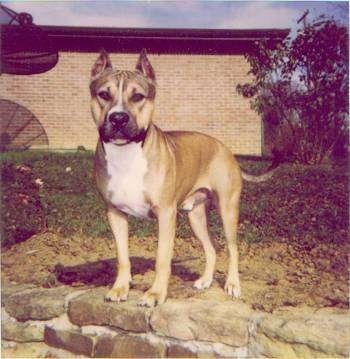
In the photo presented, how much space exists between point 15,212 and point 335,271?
3.87 metres

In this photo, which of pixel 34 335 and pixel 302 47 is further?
pixel 302 47

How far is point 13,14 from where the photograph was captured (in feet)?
16.5

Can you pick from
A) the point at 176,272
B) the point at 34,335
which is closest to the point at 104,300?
the point at 34,335

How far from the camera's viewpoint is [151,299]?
12.6 feet

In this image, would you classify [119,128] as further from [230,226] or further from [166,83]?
[166,83]

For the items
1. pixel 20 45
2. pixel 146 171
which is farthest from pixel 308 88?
pixel 146 171

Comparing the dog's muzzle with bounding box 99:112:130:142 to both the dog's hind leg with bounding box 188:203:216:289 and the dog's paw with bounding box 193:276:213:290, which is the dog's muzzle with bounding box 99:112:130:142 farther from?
the dog's paw with bounding box 193:276:213:290

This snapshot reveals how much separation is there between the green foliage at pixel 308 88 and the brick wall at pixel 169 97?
76.6 inches

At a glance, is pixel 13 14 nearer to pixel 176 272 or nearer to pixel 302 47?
pixel 176 272

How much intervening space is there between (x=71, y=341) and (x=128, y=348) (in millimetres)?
511

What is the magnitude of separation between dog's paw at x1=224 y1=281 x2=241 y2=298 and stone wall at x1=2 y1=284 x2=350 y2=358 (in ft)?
0.57

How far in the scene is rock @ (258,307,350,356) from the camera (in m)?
3.35

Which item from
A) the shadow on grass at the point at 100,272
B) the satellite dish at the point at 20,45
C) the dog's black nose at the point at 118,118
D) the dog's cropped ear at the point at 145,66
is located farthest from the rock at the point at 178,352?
the satellite dish at the point at 20,45

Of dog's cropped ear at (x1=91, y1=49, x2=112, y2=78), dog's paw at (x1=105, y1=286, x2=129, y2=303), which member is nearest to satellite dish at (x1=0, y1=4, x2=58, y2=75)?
dog's cropped ear at (x1=91, y1=49, x2=112, y2=78)
